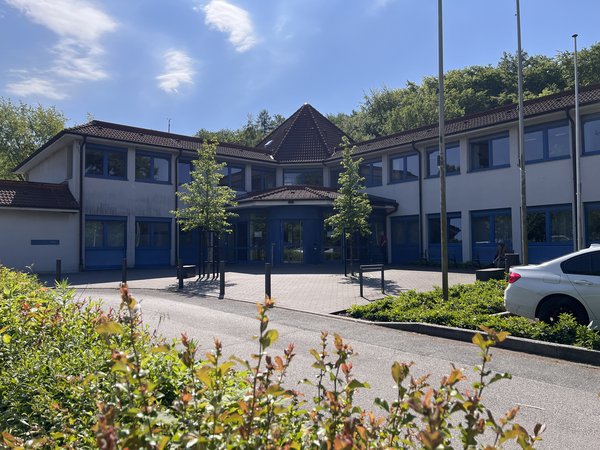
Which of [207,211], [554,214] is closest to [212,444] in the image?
[207,211]

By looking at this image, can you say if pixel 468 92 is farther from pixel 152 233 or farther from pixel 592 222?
pixel 152 233

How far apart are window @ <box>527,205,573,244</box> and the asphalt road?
45.1 feet

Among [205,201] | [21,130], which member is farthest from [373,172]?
[21,130]

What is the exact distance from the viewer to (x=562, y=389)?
5.39 m

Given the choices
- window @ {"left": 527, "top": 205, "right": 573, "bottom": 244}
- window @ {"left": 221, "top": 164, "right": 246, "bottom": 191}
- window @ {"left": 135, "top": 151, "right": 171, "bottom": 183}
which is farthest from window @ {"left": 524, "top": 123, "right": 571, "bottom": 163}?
window @ {"left": 135, "top": 151, "right": 171, "bottom": 183}

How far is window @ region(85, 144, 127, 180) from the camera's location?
2270 centimetres

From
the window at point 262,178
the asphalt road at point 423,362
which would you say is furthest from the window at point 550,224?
the window at point 262,178

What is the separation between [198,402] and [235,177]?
89.9 feet

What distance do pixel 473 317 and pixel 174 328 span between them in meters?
5.68

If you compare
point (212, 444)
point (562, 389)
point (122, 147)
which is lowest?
point (562, 389)

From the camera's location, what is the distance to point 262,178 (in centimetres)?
3033

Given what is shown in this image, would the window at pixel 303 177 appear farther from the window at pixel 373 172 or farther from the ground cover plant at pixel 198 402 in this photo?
the ground cover plant at pixel 198 402

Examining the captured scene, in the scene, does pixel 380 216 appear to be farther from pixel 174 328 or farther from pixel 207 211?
pixel 174 328

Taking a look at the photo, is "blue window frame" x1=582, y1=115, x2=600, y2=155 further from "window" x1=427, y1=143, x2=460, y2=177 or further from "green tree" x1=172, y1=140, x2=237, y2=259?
"green tree" x1=172, y1=140, x2=237, y2=259
